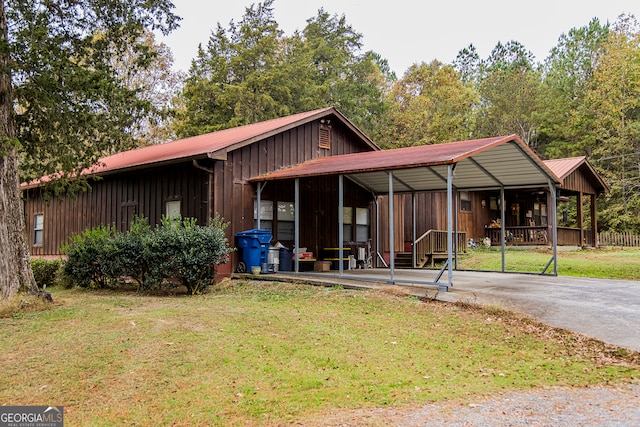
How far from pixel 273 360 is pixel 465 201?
19.7 meters

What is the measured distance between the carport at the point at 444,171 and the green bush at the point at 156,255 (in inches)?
90.7

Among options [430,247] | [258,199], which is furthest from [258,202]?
[430,247]

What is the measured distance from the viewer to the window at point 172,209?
1424cm

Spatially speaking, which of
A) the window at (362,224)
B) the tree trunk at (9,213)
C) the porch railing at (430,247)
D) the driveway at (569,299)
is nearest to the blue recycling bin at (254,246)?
the driveway at (569,299)

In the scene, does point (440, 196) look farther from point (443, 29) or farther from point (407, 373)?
point (443, 29)

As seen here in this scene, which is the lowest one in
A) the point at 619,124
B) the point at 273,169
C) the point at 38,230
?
the point at 38,230

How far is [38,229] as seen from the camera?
2062 cm

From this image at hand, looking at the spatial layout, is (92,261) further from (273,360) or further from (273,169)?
(273,360)

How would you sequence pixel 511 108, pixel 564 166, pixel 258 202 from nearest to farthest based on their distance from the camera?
1. pixel 258 202
2. pixel 564 166
3. pixel 511 108

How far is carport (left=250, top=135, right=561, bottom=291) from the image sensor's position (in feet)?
34.7

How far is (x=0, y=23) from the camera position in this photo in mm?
9578

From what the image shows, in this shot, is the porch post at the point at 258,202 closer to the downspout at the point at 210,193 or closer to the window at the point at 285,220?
the window at the point at 285,220

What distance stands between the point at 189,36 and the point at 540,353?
3399cm

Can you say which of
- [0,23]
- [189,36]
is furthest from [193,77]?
[0,23]
